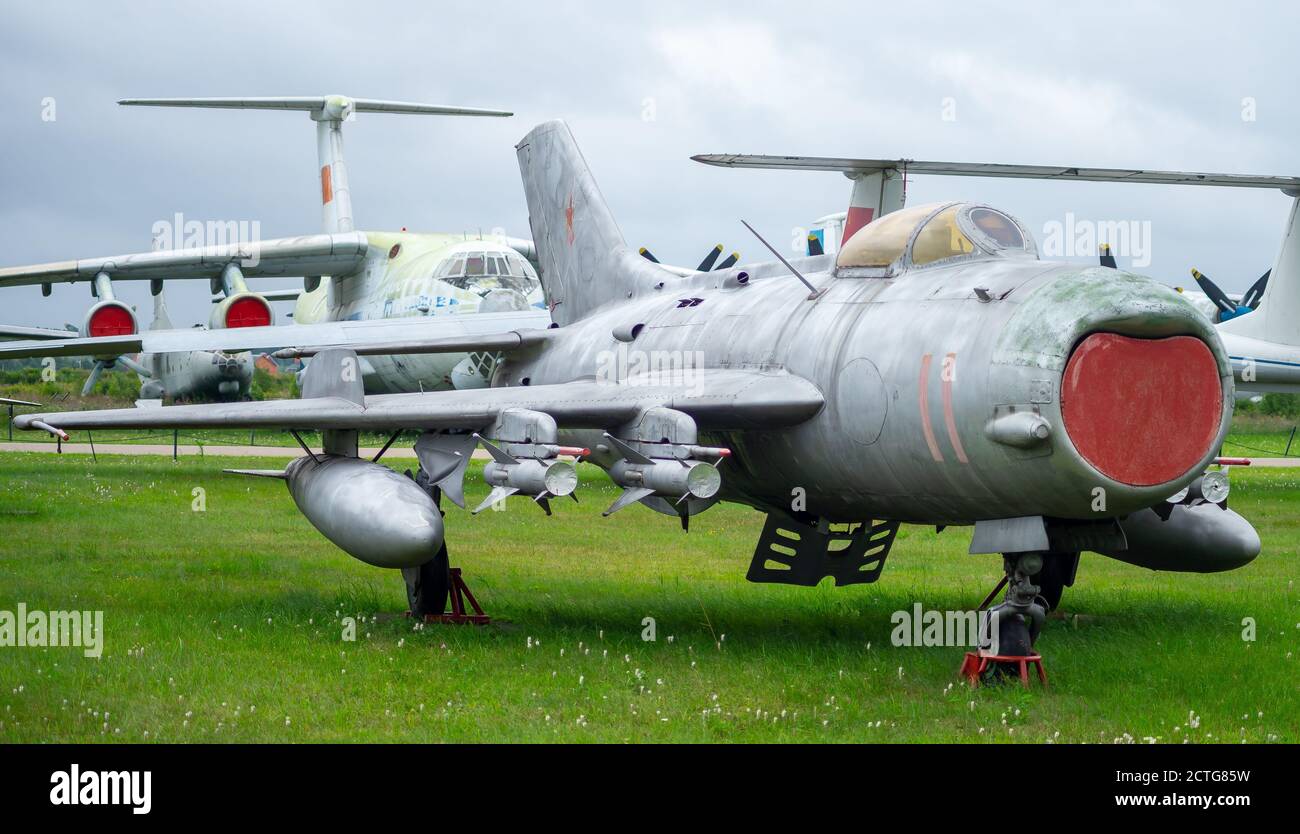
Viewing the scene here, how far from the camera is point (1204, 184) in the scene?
15398 millimetres

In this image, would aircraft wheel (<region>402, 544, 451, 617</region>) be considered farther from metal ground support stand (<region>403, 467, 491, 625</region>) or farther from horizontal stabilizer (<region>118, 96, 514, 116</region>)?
horizontal stabilizer (<region>118, 96, 514, 116</region>)

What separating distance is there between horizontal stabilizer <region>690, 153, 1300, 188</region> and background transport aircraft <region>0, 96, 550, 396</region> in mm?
7531

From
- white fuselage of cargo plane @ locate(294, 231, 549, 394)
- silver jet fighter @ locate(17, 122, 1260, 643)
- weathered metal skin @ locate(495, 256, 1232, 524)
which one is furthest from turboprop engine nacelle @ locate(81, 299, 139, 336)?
weathered metal skin @ locate(495, 256, 1232, 524)

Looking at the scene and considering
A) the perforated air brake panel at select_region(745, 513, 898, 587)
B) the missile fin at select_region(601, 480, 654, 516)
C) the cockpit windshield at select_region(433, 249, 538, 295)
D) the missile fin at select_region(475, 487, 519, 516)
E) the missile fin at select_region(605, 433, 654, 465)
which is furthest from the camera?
the cockpit windshield at select_region(433, 249, 538, 295)

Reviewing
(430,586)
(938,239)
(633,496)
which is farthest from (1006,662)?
(430,586)

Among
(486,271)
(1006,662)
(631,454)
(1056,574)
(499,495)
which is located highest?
(486,271)

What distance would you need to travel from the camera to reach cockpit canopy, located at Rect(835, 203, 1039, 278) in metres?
10.1

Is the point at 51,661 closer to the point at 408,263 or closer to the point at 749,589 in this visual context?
the point at 749,589

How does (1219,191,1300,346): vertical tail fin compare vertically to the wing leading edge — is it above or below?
above

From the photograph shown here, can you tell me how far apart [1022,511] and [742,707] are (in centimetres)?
220

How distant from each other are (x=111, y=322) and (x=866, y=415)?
24.7 meters

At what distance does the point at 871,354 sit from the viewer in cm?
967

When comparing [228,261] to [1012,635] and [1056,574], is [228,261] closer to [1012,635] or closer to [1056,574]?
[1056,574]
